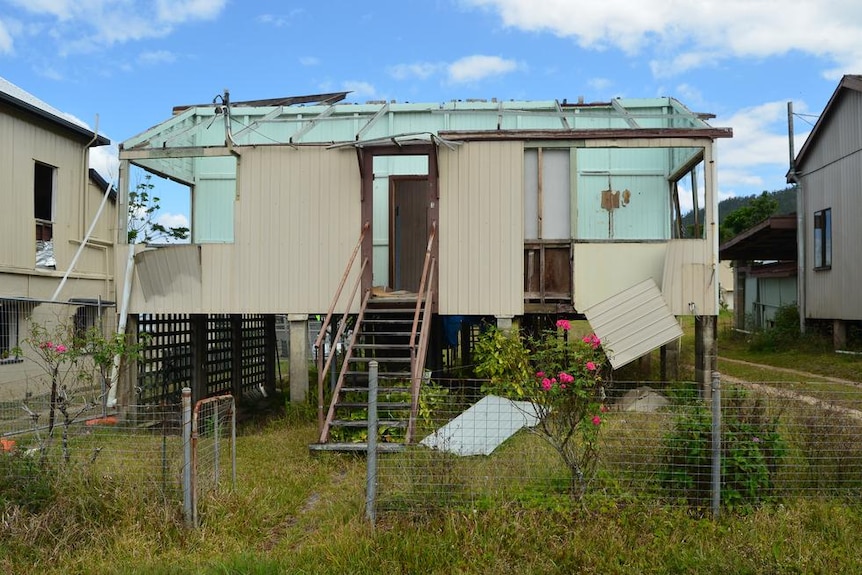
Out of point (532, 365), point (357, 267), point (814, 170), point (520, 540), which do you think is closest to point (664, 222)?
point (532, 365)

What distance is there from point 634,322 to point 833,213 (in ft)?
28.1

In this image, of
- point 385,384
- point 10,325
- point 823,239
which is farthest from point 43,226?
point 823,239

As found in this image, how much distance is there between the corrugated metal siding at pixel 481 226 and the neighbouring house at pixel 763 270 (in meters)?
9.82

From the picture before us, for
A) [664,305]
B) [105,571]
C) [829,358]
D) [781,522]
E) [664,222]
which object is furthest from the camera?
[829,358]

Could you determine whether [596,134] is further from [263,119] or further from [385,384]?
[263,119]

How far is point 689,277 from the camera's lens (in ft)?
35.6

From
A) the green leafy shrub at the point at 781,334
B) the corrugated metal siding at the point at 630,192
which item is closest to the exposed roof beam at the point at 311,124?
the corrugated metal siding at the point at 630,192

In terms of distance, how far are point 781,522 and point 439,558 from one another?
2.61 meters

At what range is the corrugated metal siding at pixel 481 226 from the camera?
11062 mm

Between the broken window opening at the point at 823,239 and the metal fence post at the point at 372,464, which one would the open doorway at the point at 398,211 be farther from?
the broken window opening at the point at 823,239

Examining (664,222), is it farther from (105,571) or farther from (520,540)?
(105,571)

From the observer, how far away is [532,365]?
11195 millimetres

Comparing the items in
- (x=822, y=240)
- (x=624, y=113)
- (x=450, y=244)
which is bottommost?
(x=450, y=244)

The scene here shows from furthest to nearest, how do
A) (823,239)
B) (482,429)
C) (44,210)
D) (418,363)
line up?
(823,239), (44,210), (418,363), (482,429)
